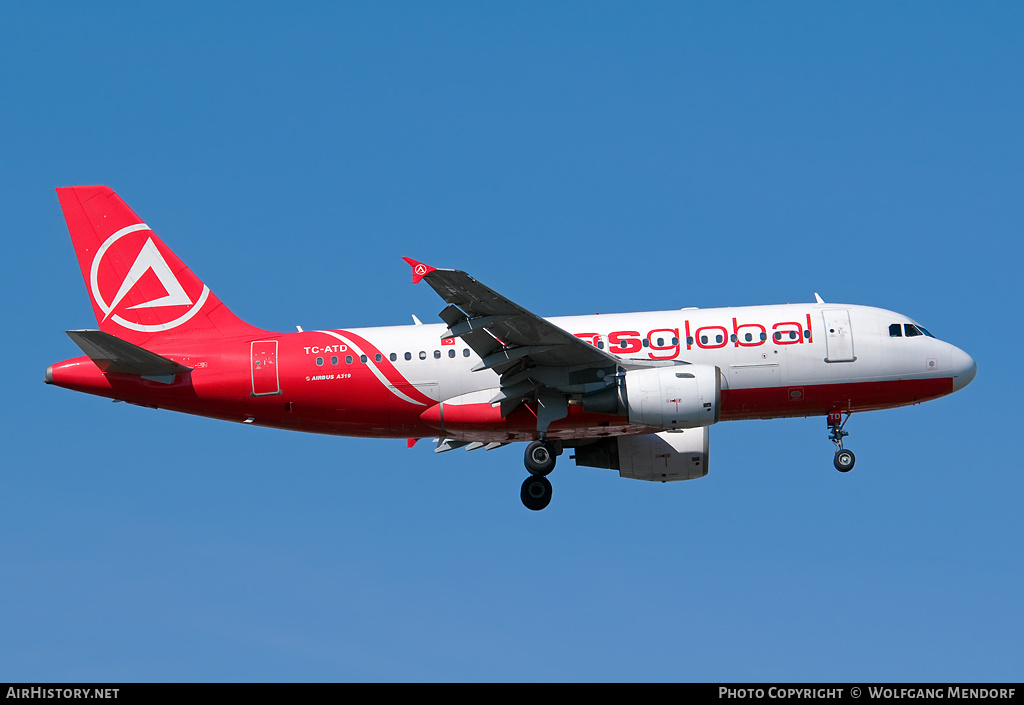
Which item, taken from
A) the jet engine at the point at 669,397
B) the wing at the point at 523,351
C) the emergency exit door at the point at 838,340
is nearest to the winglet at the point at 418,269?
the wing at the point at 523,351

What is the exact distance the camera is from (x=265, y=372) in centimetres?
3697

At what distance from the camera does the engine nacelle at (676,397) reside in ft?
115

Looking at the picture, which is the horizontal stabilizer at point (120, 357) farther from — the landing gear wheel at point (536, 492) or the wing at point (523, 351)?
the landing gear wheel at point (536, 492)

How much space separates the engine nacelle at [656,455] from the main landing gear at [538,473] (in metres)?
2.32

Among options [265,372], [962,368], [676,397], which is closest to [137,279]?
[265,372]

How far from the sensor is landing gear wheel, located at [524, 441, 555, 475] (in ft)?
126

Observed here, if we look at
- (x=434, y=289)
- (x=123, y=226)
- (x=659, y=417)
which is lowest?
(x=659, y=417)

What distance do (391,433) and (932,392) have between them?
54.0 ft

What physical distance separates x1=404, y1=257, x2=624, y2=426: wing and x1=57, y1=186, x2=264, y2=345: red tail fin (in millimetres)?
7865

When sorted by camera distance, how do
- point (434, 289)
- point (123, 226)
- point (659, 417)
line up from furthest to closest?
point (123, 226), point (659, 417), point (434, 289)

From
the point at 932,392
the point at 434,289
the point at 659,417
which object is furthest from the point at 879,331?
the point at 434,289

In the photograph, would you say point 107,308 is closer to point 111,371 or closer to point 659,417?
point 111,371

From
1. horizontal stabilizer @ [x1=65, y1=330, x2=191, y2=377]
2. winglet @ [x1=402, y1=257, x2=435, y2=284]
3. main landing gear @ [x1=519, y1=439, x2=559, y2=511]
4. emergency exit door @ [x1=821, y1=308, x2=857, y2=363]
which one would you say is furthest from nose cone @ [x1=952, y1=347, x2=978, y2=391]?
horizontal stabilizer @ [x1=65, y1=330, x2=191, y2=377]

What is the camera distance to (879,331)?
37.5 m
